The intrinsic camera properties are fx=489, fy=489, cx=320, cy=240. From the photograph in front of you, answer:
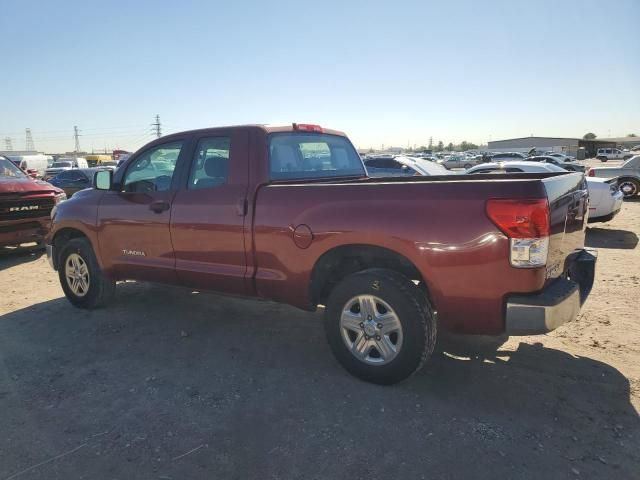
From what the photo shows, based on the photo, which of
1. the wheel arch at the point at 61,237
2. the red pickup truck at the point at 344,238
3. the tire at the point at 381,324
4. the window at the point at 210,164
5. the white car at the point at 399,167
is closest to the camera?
the red pickup truck at the point at 344,238

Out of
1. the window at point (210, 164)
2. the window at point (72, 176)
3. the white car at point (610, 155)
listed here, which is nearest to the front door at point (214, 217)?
the window at point (210, 164)

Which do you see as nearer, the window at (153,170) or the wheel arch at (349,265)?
the wheel arch at (349,265)

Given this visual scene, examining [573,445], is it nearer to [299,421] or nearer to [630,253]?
[299,421]

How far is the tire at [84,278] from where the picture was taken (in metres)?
5.30

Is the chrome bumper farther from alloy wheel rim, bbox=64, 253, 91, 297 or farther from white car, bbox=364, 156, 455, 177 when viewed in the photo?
white car, bbox=364, 156, 455, 177

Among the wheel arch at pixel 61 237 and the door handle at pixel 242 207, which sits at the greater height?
the door handle at pixel 242 207

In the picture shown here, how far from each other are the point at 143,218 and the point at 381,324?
2644mm

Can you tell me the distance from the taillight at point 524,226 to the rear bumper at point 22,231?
8.26m

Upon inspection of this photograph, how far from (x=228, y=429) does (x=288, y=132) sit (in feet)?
8.58

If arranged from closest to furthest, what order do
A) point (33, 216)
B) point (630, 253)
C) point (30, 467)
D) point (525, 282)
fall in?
point (30, 467) < point (525, 282) < point (630, 253) < point (33, 216)

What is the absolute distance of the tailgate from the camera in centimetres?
305

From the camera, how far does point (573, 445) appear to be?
9.14 ft

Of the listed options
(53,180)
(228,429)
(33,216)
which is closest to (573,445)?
(228,429)

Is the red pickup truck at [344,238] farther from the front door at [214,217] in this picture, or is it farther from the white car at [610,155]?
the white car at [610,155]
